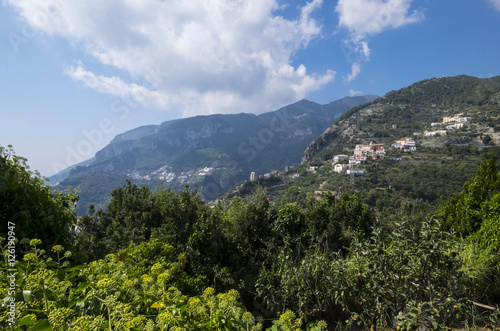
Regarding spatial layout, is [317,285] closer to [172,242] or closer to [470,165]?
[172,242]

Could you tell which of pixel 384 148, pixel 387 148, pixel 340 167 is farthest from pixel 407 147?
pixel 340 167

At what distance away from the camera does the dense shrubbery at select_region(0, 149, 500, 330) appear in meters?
1.09

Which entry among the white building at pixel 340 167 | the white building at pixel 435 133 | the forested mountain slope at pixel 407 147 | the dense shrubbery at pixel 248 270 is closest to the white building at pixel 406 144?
the forested mountain slope at pixel 407 147

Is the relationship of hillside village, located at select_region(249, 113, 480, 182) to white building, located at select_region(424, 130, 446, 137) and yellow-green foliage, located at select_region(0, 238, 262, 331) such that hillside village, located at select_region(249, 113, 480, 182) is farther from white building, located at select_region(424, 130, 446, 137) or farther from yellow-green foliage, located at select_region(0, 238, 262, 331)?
yellow-green foliage, located at select_region(0, 238, 262, 331)

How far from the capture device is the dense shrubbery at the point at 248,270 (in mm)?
1087

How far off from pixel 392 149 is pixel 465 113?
28072mm

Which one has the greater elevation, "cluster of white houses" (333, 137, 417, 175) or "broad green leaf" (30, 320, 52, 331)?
"broad green leaf" (30, 320, 52, 331)

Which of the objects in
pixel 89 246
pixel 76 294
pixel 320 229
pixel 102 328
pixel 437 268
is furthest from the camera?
pixel 320 229

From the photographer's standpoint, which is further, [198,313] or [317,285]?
[317,285]

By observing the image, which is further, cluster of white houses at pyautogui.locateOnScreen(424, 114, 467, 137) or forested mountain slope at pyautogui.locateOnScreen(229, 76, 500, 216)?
cluster of white houses at pyautogui.locateOnScreen(424, 114, 467, 137)

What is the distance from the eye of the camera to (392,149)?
76.1 m

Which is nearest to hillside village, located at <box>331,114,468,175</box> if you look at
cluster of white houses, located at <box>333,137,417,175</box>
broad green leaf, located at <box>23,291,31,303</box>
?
cluster of white houses, located at <box>333,137,417,175</box>

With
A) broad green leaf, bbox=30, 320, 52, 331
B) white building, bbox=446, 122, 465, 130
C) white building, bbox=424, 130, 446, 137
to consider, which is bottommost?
white building, bbox=424, 130, 446, 137

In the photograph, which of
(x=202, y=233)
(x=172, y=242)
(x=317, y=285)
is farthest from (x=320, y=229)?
(x=172, y=242)
